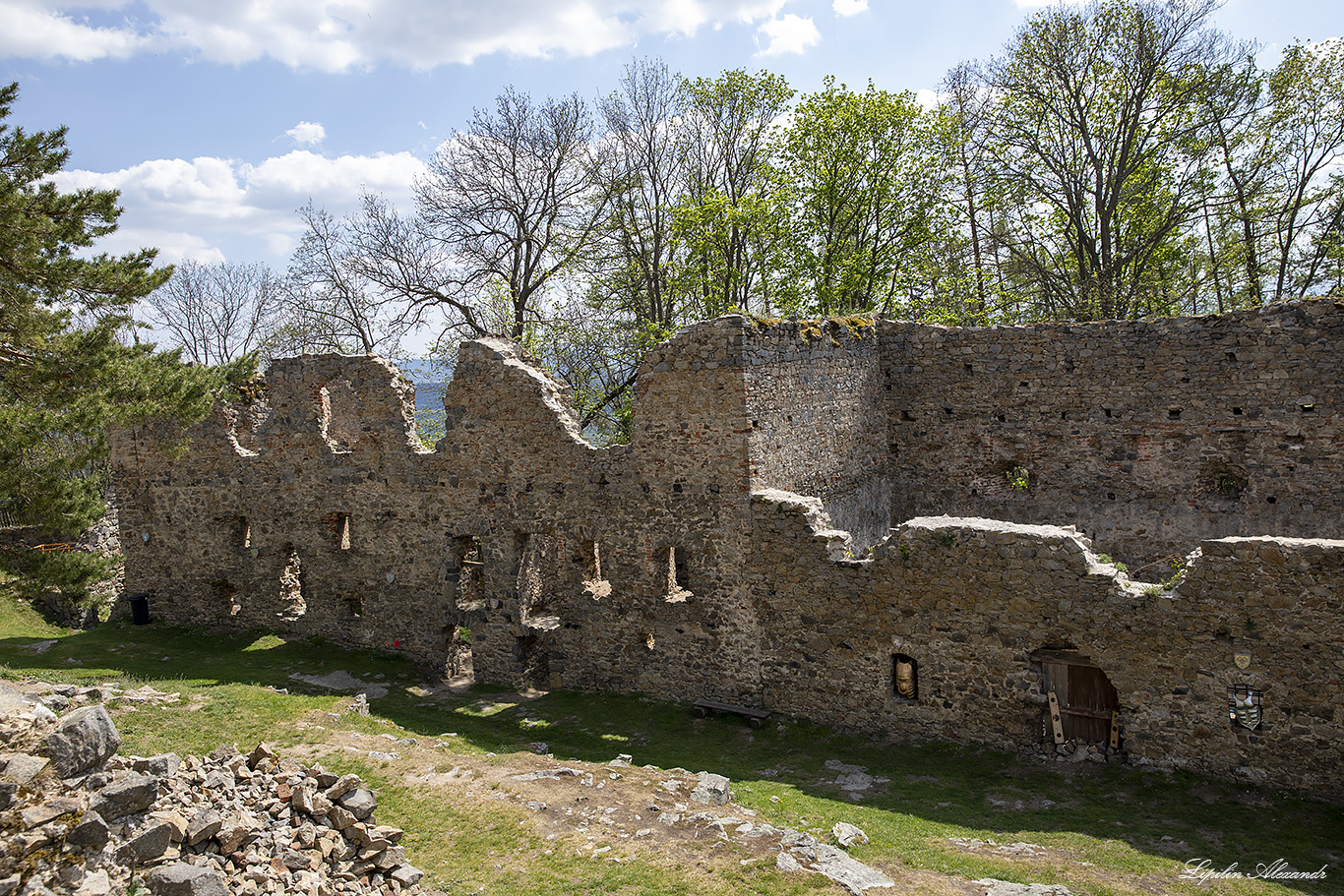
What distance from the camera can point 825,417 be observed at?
1473 centimetres

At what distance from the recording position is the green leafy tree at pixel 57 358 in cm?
1117

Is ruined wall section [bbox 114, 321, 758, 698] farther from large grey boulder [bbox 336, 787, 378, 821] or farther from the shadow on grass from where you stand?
large grey boulder [bbox 336, 787, 378, 821]

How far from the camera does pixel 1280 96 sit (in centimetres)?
2328

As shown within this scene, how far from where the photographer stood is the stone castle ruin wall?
10.3 metres

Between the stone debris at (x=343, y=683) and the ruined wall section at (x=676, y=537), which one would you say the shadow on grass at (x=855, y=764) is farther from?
the ruined wall section at (x=676, y=537)

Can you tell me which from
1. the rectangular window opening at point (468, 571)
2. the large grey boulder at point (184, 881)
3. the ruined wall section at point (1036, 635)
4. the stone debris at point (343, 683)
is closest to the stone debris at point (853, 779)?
the ruined wall section at point (1036, 635)

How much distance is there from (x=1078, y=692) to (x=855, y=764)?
3126 mm

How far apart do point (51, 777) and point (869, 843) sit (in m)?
7.76

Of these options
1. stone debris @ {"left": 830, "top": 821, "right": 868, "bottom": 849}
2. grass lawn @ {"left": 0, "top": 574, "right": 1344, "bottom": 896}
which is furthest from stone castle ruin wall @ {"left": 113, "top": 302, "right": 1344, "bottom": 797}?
stone debris @ {"left": 830, "top": 821, "right": 868, "bottom": 849}

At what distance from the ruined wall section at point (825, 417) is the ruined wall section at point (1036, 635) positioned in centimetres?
135

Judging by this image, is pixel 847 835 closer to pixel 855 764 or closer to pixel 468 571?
pixel 855 764

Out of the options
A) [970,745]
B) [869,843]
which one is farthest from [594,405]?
[869,843]

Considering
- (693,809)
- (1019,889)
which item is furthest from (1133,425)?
(693,809)

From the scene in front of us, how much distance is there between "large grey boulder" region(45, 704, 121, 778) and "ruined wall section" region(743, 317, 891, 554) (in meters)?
8.72
